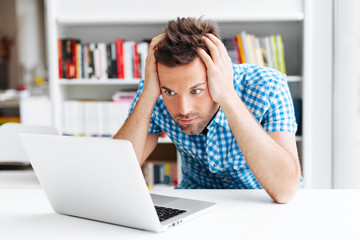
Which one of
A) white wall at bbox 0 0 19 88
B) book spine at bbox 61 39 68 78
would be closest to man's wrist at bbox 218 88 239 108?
book spine at bbox 61 39 68 78

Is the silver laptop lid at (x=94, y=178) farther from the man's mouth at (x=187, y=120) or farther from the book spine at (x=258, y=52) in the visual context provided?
the book spine at (x=258, y=52)

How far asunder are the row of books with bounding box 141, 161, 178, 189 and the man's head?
1.41 m

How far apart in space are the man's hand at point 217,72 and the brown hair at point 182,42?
0.09 feet

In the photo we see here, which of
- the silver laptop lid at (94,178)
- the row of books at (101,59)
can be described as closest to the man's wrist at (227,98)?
the silver laptop lid at (94,178)

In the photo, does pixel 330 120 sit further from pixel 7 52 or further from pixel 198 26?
pixel 7 52

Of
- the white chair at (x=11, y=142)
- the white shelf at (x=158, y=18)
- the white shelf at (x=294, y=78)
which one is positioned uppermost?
the white shelf at (x=158, y=18)

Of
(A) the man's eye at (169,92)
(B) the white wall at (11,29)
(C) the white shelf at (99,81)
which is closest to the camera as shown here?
(A) the man's eye at (169,92)

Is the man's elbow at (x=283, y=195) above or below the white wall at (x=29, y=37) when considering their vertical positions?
below

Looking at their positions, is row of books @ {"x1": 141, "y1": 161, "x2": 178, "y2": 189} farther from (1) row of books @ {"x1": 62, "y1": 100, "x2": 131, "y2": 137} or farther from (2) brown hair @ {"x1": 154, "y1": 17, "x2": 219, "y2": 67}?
(2) brown hair @ {"x1": 154, "y1": 17, "x2": 219, "y2": 67}

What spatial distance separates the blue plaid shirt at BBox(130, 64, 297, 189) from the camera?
1.45 metres

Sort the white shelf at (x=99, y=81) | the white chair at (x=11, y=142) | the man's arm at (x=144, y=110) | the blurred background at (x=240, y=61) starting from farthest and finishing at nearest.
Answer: the white shelf at (x=99, y=81)
the blurred background at (x=240, y=61)
the white chair at (x=11, y=142)
the man's arm at (x=144, y=110)

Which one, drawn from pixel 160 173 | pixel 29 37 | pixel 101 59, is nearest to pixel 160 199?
pixel 160 173

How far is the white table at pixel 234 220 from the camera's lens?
955 mm

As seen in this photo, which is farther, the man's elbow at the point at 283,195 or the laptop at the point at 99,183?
the man's elbow at the point at 283,195
